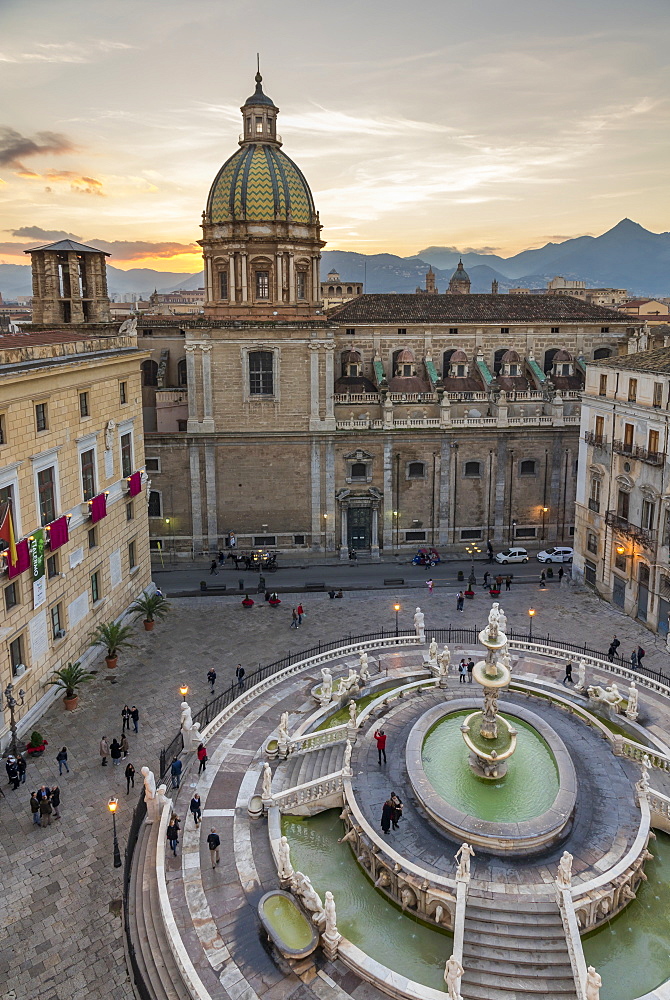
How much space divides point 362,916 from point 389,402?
120ft

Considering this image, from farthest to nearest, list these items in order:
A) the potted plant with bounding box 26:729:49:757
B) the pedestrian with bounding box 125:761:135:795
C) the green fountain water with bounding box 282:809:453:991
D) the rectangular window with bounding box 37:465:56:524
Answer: the rectangular window with bounding box 37:465:56:524 → the potted plant with bounding box 26:729:49:757 → the pedestrian with bounding box 125:761:135:795 → the green fountain water with bounding box 282:809:453:991

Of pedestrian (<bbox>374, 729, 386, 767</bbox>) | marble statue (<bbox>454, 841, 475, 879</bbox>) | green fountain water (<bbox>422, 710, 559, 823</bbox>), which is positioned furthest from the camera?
pedestrian (<bbox>374, 729, 386, 767</bbox>)

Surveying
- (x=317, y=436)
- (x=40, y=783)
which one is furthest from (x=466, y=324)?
(x=40, y=783)

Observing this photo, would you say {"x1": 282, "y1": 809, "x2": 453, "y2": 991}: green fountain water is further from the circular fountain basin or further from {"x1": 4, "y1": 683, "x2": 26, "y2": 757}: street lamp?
{"x1": 4, "y1": 683, "x2": 26, "y2": 757}: street lamp

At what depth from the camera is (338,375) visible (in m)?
54.4

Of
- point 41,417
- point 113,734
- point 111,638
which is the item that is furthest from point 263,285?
point 113,734

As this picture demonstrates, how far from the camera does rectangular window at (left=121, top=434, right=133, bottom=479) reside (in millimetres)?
36938

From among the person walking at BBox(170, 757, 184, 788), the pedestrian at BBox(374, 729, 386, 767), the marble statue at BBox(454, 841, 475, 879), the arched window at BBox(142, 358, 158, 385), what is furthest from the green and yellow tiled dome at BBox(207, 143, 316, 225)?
the marble statue at BBox(454, 841, 475, 879)

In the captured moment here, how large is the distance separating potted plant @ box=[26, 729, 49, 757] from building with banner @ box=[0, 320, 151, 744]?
3.28 feet

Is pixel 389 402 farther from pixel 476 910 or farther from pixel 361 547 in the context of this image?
pixel 476 910

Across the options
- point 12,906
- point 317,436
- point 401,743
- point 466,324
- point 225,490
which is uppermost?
point 466,324

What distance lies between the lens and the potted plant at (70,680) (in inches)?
1118

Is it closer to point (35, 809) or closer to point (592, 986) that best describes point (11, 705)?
point (35, 809)

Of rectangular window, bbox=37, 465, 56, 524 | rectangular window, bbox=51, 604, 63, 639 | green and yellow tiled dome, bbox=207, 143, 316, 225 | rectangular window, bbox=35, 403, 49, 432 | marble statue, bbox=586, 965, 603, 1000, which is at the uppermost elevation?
green and yellow tiled dome, bbox=207, 143, 316, 225
